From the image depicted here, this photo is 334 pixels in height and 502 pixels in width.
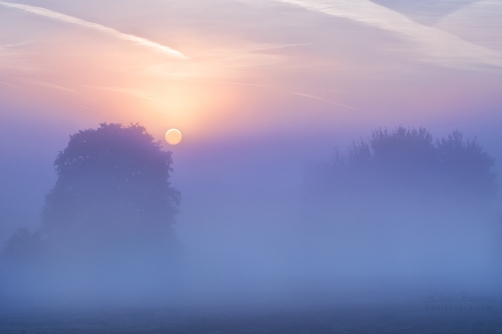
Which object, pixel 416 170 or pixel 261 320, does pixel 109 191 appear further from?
pixel 416 170

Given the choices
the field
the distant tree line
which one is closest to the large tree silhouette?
the field

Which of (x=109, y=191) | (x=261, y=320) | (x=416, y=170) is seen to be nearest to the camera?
(x=261, y=320)

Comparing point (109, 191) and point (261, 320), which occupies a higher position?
point (109, 191)

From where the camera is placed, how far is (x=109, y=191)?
53656 mm

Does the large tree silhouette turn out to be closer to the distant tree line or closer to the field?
the field

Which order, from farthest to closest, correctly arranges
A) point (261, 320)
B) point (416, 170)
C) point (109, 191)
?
point (416, 170) → point (109, 191) → point (261, 320)

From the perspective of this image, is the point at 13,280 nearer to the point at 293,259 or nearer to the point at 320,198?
the point at 293,259

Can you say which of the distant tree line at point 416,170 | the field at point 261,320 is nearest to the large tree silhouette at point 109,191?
the field at point 261,320

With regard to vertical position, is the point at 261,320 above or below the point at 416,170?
below

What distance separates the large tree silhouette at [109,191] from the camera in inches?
2071

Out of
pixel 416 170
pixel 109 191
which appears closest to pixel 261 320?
pixel 109 191

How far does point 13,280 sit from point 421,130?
57751 mm

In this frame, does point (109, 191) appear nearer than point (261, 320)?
No

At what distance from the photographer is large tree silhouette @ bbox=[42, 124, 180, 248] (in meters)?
52.6
